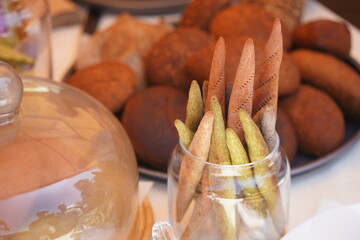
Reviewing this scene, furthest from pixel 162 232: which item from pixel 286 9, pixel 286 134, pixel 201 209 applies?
pixel 286 9

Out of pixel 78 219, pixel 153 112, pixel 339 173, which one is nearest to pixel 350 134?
pixel 339 173

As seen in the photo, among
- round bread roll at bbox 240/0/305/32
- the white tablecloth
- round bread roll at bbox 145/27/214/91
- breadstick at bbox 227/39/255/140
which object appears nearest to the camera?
breadstick at bbox 227/39/255/140

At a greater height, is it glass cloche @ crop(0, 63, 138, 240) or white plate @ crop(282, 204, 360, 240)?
glass cloche @ crop(0, 63, 138, 240)

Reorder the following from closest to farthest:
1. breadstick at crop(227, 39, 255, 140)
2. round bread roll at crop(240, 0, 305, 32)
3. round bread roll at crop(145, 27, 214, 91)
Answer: breadstick at crop(227, 39, 255, 140) → round bread roll at crop(145, 27, 214, 91) → round bread roll at crop(240, 0, 305, 32)

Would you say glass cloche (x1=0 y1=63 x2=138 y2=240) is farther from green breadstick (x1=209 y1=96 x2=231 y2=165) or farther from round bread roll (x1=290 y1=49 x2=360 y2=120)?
round bread roll (x1=290 y1=49 x2=360 y2=120)

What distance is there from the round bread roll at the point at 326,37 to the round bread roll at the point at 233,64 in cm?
10

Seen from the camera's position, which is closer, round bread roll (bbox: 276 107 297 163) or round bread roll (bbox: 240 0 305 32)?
round bread roll (bbox: 276 107 297 163)

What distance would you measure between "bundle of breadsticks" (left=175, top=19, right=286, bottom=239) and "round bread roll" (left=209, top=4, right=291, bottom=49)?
286 mm

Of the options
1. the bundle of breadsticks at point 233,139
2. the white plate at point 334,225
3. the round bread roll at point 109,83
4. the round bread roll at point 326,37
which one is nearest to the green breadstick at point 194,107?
the bundle of breadsticks at point 233,139

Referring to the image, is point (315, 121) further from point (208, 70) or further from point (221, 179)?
point (221, 179)

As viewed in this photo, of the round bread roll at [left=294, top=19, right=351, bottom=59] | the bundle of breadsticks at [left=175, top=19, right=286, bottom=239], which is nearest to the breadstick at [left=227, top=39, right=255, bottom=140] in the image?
the bundle of breadsticks at [left=175, top=19, right=286, bottom=239]

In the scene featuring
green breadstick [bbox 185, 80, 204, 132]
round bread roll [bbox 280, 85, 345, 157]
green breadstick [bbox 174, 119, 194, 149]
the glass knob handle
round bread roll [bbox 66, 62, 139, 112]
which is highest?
green breadstick [bbox 185, 80, 204, 132]

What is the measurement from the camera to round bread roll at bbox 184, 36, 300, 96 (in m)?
0.62

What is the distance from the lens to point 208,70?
0.63 m
